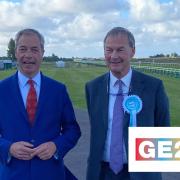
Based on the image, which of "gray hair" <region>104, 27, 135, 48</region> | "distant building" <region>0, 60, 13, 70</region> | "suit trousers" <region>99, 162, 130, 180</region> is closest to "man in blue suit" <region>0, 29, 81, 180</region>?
"suit trousers" <region>99, 162, 130, 180</region>

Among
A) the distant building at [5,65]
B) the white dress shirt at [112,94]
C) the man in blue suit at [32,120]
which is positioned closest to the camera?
the man in blue suit at [32,120]

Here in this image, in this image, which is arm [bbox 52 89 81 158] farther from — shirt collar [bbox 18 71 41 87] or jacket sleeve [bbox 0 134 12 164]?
jacket sleeve [bbox 0 134 12 164]

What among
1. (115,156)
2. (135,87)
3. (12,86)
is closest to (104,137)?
(115,156)

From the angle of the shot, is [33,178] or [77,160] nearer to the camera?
[33,178]

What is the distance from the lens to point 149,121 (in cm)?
432

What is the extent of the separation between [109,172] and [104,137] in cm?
32

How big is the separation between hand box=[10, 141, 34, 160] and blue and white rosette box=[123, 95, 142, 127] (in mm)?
866

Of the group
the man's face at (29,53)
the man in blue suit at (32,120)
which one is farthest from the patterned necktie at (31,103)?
the man's face at (29,53)

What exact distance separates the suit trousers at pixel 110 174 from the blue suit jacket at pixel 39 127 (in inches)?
13.6

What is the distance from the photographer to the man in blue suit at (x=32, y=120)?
13.8 ft

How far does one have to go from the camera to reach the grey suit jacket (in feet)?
14.1

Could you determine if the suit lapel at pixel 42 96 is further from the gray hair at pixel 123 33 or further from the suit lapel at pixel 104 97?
the gray hair at pixel 123 33

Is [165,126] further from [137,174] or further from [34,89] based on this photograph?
[34,89]

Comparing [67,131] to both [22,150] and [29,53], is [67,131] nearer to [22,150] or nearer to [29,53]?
[22,150]
